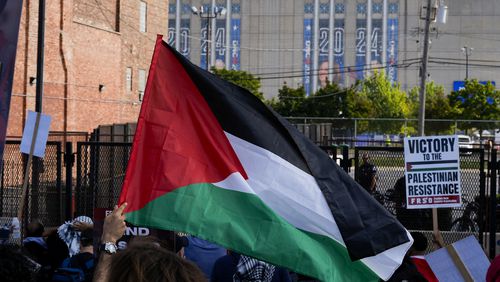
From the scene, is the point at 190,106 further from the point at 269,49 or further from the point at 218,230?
the point at 269,49

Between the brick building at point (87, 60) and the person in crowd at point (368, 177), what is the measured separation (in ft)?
61.3

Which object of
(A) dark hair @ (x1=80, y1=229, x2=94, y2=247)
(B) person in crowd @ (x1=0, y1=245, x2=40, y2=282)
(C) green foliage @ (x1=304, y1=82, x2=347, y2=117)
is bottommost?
(A) dark hair @ (x1=80, y1=229, x2=94, y2=247)

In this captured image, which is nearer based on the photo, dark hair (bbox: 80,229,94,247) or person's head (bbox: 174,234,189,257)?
dark hair (bbox: 80,229,94,247)

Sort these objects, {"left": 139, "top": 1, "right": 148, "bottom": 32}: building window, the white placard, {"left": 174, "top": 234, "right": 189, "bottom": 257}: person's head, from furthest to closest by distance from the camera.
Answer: {"left": 139, "top": 1, "right": 148, "bottom": 32}: building window < the white placard < {"left": 174, "top": 234, "right": 189, "bottom": 257}: person's head

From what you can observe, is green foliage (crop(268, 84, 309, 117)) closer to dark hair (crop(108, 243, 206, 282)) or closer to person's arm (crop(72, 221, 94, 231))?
person's arm (crop(72, 221, 94, 231))

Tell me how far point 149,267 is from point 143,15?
134 ft

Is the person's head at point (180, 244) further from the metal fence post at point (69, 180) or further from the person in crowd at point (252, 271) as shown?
the metal fence post at point (69, 180)

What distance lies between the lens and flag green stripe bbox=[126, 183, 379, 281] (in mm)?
5418

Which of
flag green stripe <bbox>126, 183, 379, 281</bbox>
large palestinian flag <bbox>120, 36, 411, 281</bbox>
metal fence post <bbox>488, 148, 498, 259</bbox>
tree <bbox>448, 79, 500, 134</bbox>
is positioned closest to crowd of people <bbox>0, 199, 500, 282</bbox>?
flag green stripe <bbox>126, 183, 379, 281</bbox>

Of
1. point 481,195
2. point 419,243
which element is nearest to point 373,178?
point 481,195

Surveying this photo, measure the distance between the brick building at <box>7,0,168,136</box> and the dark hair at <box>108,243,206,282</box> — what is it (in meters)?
25.8

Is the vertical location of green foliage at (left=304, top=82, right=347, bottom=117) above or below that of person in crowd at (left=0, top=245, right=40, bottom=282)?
above

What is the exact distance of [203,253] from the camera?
797 centimetres

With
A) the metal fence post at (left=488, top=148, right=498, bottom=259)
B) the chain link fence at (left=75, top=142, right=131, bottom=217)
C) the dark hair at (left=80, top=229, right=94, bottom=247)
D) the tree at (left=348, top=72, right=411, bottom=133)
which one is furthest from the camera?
the tree at (left=348, top=72, right=411, bottom=133)
